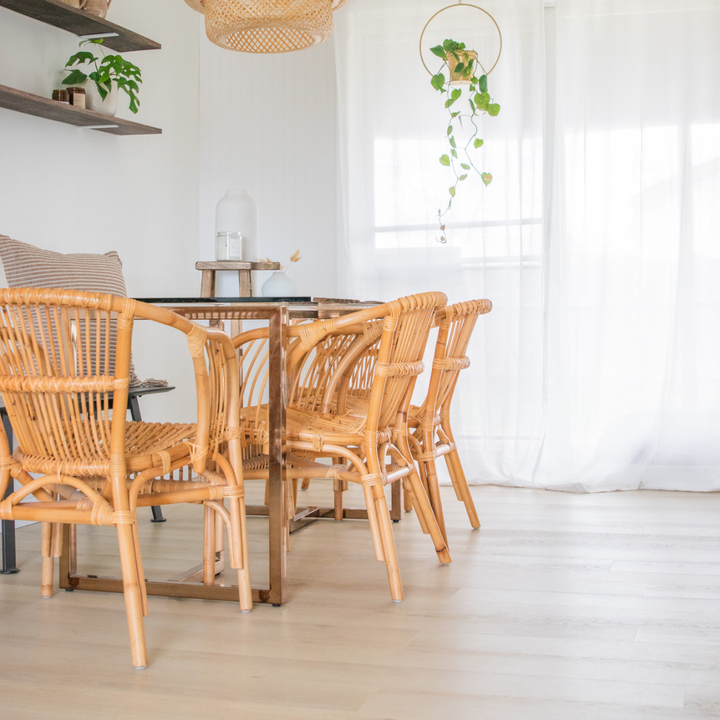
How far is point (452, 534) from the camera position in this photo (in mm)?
3025

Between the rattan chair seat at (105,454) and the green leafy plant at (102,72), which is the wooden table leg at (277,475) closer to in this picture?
the rattan chair seat at (105,454)

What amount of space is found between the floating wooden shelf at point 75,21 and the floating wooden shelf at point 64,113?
32 cm

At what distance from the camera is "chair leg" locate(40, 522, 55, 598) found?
226 cm

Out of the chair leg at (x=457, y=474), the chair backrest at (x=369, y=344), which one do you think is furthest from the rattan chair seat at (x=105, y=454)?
the chair leg at (x=457, y=474)

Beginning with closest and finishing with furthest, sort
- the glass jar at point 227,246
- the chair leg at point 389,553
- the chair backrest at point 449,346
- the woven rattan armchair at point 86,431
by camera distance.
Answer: the woven rattan armchair at point 86,431 → the chair leg at point 389,553 → the chair backrest at point 449,346 → the glass jar at point 227,246

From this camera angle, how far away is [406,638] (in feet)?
6.41

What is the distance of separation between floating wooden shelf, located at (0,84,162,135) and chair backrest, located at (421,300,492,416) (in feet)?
5.16

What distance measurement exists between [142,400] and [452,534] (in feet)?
5.34

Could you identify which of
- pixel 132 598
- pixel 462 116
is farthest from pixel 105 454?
pixel 462 116

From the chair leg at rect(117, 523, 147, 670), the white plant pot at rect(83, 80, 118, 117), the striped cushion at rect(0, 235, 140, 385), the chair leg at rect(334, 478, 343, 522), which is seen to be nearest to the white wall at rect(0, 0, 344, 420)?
the white plant pot at rect(83, 80, 118, 117)

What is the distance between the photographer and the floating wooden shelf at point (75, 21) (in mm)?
3018

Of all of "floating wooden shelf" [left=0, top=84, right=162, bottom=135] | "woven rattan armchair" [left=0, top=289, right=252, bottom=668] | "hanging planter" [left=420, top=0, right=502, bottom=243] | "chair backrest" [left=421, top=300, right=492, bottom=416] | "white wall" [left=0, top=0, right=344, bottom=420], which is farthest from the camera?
"hanging planter" [left=420, top=0, right=502, bottom=243]

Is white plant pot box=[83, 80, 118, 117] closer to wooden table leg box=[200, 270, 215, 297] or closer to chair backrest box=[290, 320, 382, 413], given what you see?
wooden table leg box=[200, 270, 215, 297]

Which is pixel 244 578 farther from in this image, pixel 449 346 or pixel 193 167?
pixel 193 167
